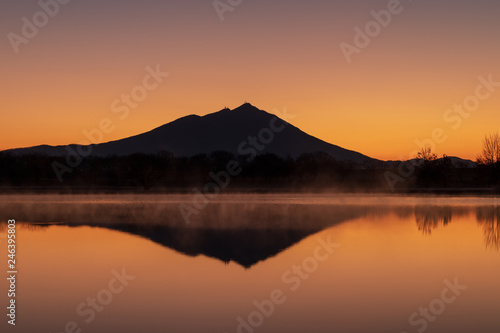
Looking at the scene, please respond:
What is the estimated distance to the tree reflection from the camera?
701 inches

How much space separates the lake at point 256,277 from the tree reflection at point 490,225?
0.07 m

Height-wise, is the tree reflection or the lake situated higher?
the tree reflection

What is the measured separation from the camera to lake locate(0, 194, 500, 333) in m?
9.05

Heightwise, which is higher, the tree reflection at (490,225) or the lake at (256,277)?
the tree reflection at (490,225)

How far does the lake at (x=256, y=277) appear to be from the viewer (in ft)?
29.7

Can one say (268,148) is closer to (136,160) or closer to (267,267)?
(136,160)

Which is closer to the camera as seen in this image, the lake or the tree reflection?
the lake

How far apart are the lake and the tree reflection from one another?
72 millimetres

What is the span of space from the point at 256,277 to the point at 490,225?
13.8 meters

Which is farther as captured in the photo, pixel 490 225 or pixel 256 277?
pixel 490 225

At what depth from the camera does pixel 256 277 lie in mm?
12461

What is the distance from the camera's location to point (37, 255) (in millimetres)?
15531

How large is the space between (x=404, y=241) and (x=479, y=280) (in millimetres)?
6243

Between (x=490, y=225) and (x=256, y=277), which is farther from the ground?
(x=490, y=225)
